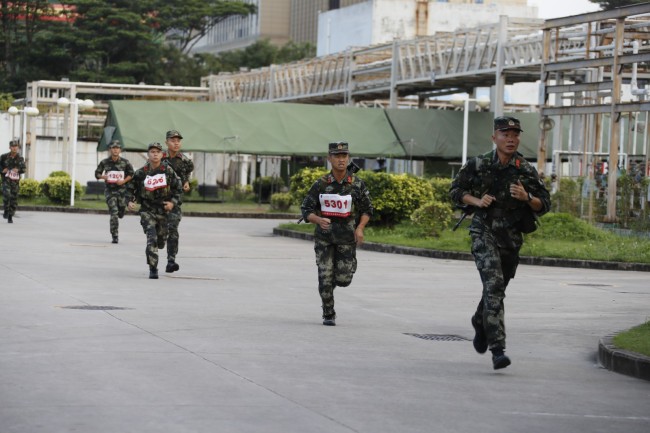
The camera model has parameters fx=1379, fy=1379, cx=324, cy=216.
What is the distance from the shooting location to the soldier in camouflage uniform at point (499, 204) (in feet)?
34.0

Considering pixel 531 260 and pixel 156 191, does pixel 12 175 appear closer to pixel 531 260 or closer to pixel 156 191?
pixel 531 260

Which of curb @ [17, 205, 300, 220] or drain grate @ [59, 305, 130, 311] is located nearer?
drain grate @ [59, 305, 130, 311]

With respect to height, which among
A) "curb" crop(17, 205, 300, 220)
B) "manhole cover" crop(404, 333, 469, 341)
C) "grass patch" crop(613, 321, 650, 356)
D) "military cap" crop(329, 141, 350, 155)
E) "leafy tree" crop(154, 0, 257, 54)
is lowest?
"curb" crop(17, 205, 300, 220)

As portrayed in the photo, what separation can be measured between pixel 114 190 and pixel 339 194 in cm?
1330

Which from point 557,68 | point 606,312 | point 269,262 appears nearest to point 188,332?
point 606,312

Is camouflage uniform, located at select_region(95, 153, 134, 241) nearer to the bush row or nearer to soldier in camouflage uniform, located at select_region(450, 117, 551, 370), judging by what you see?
soldier in camouflage uniform, located at select_region(450, 117, 551, 370)

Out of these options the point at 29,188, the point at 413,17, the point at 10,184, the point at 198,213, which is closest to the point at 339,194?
the point at 10,184

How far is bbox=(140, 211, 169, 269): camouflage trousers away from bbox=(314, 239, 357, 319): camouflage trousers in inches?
185

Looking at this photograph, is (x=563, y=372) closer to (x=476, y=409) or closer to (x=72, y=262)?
(x=476, y=409)

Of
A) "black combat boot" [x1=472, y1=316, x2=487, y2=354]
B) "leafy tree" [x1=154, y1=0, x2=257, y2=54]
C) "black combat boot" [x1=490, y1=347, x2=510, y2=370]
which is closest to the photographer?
"black combat boot" [x1=490, y1=347, x2=510, y2=370]

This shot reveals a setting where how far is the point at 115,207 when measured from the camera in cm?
2530

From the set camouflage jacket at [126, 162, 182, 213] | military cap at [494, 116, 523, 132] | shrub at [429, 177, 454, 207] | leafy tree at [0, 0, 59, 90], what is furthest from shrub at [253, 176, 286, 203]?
military cap at [494, 116, 523, 132]

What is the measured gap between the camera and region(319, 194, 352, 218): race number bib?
43.7 feet

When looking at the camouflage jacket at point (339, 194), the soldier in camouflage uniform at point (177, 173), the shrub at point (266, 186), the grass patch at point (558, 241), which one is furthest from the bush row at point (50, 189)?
the camouflage jacket at point (339, 194)
